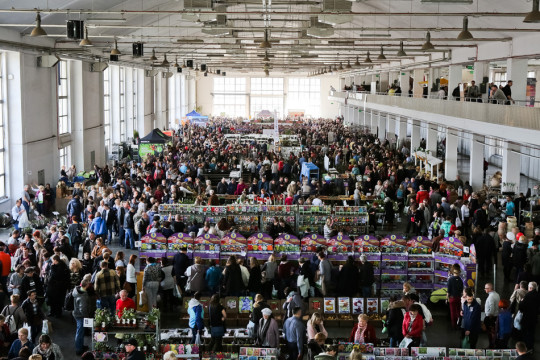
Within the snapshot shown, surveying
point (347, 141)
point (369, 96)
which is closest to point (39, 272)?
point (347, 141)

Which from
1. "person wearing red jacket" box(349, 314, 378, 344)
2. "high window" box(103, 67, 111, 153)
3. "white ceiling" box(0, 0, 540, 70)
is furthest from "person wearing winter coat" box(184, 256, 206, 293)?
"high window" box(103, 67, 111, 153)

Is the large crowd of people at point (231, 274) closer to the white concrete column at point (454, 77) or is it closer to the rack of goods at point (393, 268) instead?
the rack of goods at point (393, 268)

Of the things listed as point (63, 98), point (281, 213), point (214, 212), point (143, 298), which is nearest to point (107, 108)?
point (63, 98)

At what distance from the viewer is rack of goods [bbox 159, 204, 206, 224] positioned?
17141mm

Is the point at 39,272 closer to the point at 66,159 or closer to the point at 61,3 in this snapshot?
the point at 61,3

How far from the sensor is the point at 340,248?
46.2 feet

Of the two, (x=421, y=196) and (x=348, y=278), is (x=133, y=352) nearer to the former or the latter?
(x=348, y=278)

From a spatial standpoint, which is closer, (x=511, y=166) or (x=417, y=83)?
(x=511, y=166)

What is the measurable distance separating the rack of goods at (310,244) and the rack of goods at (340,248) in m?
0.22

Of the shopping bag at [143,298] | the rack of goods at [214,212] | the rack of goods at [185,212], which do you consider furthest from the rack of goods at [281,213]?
the shopping bag at [143,298]

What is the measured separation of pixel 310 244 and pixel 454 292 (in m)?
3.32

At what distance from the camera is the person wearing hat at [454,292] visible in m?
12.0

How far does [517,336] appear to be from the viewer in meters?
11.4

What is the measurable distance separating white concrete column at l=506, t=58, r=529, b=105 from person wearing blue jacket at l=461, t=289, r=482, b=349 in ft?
48.6
